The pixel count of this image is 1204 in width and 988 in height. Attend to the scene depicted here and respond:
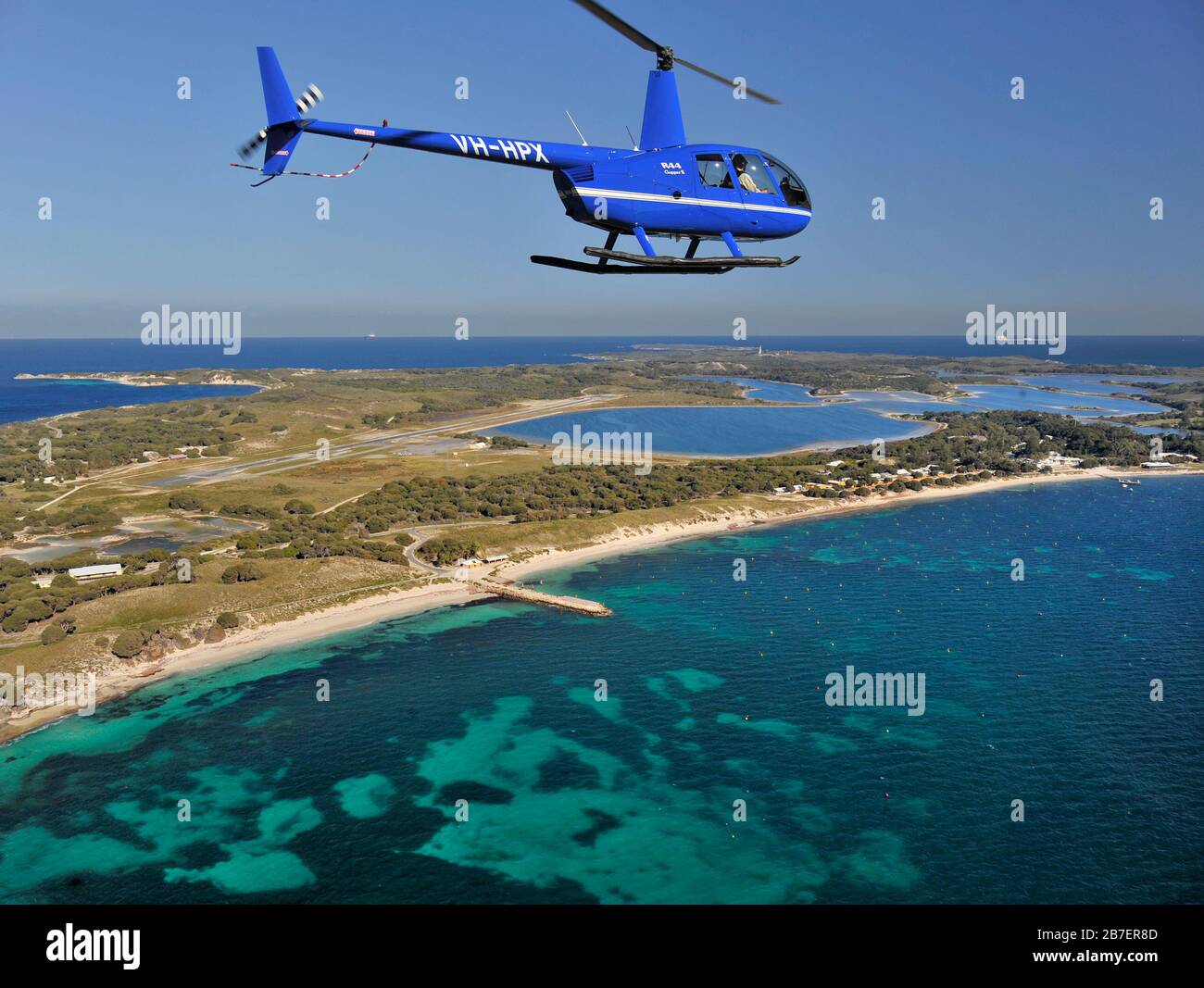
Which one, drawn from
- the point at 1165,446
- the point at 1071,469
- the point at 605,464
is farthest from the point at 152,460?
the point at 1165,446

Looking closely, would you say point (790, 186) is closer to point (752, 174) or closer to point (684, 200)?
point (752, 174)

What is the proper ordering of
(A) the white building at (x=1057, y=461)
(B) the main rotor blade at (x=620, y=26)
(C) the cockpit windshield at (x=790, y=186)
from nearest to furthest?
(B) the main rotor blade at (x=620, y=26) → (C) the cockpit windshield at (x=790, y=186) → (A) the white building at (x=1057, y=461)

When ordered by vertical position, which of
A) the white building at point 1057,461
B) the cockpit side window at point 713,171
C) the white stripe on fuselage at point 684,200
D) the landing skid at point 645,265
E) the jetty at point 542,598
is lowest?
the jetty at point 542,598

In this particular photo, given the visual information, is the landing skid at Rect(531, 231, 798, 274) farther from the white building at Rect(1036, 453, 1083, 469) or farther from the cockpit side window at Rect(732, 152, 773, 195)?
the white building at Rect(1036, 453, 1083, 469)

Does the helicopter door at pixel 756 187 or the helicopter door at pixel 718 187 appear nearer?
the helicopter door at pixel 718 187

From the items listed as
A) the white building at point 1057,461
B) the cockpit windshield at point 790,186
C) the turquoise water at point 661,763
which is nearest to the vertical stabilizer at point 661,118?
the cockpit windshield at point 790,186

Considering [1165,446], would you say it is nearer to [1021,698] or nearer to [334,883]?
[1021,698]

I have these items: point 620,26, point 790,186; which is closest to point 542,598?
point 790,186

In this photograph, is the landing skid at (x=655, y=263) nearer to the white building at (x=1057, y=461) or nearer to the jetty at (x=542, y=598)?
the jetty at (x=542, y=598)
